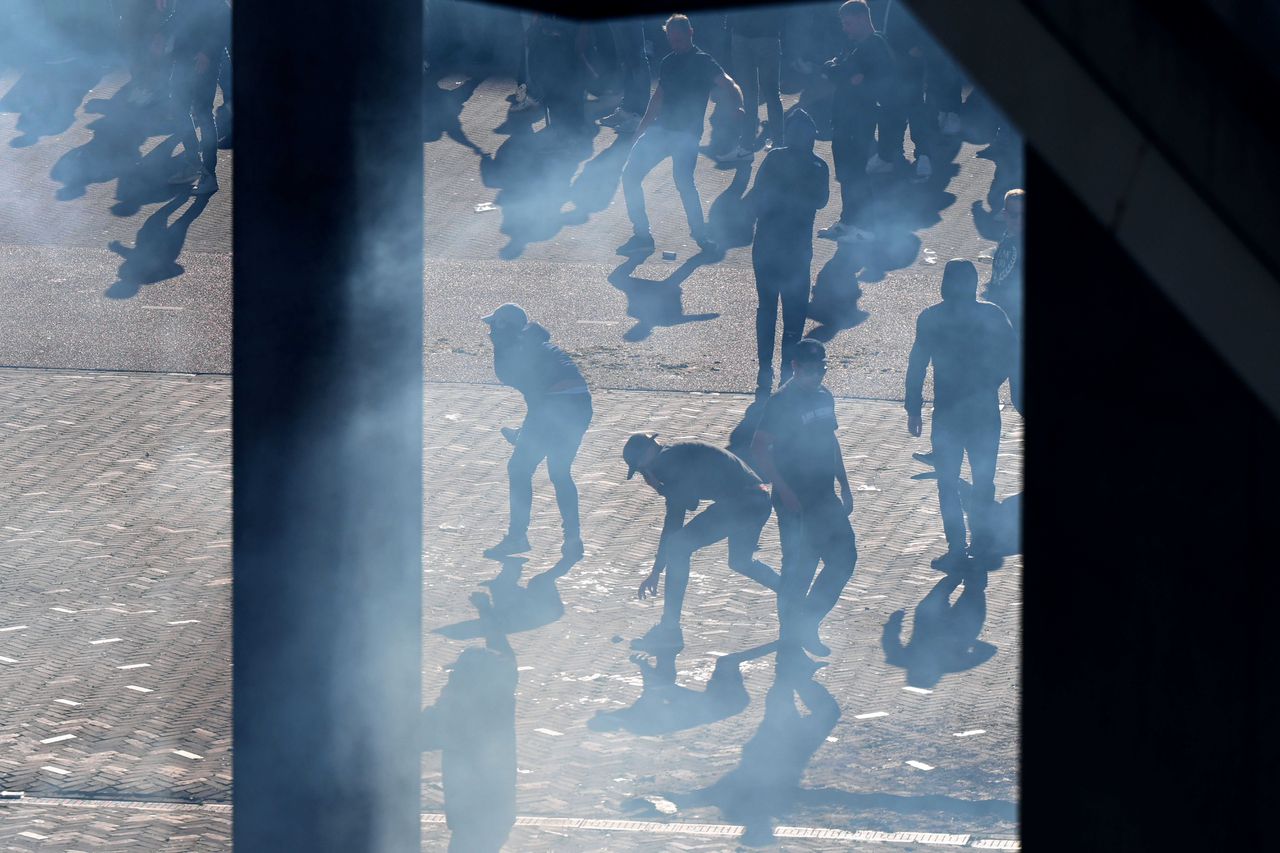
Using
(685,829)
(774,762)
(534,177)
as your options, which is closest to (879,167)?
A: (534,177)

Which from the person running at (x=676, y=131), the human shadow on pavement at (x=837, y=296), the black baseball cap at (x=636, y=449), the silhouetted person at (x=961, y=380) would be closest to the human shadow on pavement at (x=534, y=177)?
the person running at (x=676, y=131)

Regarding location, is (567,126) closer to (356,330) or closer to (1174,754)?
(356,330)

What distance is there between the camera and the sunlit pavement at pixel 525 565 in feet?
21.1

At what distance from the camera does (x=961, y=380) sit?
841cm

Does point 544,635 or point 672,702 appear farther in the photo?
point 544,635

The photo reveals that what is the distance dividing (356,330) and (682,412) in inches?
285

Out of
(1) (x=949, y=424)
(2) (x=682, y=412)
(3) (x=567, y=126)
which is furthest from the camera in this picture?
(3) (x=567, y=126)

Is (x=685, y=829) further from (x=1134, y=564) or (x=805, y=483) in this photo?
(x=1134, y=564)

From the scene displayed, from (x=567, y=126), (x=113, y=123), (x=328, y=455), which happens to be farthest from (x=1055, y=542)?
(x=113, y=123)

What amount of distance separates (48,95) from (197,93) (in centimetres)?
327

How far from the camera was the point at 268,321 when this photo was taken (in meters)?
3.60

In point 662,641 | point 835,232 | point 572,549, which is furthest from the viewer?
point 835,232

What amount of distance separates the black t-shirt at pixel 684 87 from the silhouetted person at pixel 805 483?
6132mm

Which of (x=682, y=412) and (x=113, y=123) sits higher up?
(x=113, y=123)
